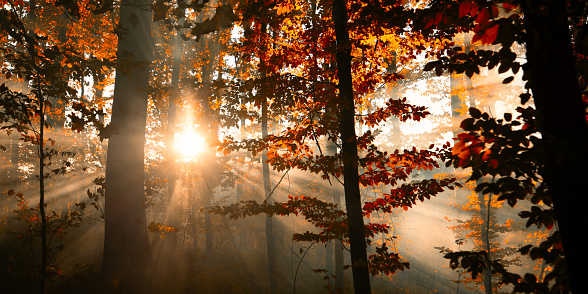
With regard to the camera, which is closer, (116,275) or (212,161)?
(116,275)

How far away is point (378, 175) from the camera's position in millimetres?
3949

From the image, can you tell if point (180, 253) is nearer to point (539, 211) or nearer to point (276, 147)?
point (276, 147)

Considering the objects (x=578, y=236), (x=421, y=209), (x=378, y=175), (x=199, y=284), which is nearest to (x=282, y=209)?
(x=378, y=175)

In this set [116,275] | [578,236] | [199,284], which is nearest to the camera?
[578,236]

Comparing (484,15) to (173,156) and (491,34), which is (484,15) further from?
(173,156)

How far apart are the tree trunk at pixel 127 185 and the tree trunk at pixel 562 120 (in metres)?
5.42

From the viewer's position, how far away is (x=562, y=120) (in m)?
1.23

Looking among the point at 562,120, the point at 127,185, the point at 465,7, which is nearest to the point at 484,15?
the point at 465,7

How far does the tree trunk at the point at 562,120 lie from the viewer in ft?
3.89

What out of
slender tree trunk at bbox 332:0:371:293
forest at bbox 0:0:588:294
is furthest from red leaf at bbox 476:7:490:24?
slender tree trunk at bbox 332:0:371:293

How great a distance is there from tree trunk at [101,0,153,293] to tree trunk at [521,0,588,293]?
17.8 ft

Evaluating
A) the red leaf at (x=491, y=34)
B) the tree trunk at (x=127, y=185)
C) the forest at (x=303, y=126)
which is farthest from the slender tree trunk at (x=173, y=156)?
the red leaf at (x=491, y=34)

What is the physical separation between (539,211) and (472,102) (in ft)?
37.3

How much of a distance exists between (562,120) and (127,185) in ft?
19.5
